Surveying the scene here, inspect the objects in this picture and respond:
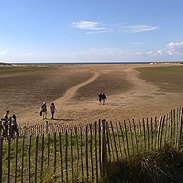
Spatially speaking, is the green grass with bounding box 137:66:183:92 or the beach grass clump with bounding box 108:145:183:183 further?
the green grass with bounding box 137:66:183:92

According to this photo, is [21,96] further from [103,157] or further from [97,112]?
[103,157]

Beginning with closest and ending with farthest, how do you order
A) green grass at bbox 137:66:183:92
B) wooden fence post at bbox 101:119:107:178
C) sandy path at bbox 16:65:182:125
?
wooden fence post at bbox 101:119:107:178
sandy path at bbox 16:65:182:125
green grass at bbox 137:66:183:92

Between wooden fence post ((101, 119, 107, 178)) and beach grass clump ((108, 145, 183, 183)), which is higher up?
wooden fence post ((101, 119, 107, 178))

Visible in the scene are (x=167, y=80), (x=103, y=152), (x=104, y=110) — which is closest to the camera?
(x=103, y=152)

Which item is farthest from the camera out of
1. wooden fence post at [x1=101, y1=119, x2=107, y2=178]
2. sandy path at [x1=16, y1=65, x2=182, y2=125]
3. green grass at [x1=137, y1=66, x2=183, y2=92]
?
green grass at [x1=137, y1=66, x2=183, y2=92]

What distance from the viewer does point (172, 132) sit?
371 inches

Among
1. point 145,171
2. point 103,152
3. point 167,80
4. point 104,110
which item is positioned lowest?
point 104,110

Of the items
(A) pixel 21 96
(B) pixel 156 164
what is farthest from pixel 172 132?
(A) pixel 21 96

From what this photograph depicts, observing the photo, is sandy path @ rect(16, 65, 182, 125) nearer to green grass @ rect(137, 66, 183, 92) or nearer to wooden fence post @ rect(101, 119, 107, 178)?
green grass @ rect(137, 66, 183, 92)

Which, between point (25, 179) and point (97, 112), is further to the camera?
point (97, 112)

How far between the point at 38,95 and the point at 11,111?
411 inches

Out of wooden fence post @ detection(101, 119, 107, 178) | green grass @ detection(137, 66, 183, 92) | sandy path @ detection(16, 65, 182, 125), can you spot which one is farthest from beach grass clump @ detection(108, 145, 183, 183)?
green grass @ detection(137, 66, 183, 92)

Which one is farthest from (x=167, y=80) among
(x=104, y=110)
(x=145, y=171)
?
(x=145, y=171)

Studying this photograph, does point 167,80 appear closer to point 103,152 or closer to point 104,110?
point 104,110
